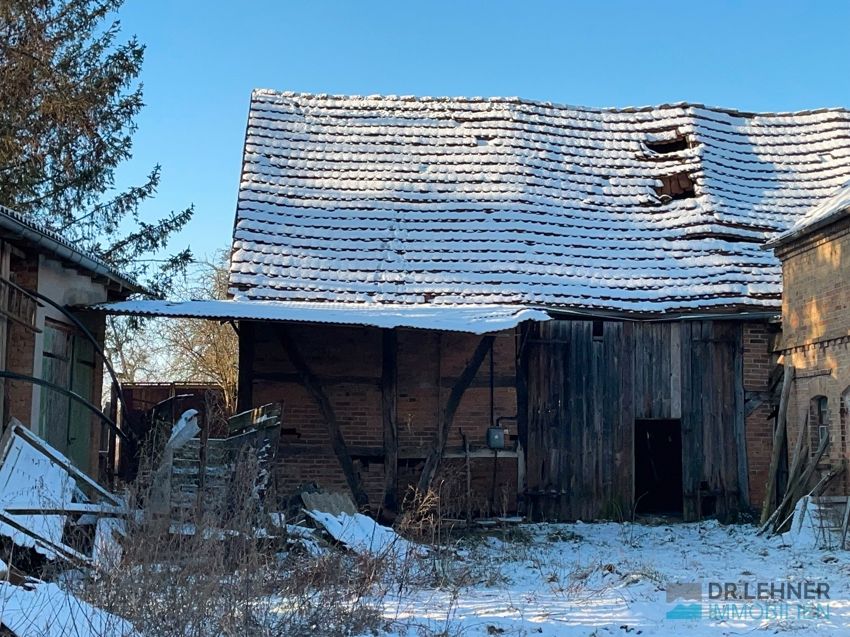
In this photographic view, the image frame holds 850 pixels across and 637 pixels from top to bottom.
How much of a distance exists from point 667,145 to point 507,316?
769 cm

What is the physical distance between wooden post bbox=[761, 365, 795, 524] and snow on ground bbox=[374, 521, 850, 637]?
3.65ft

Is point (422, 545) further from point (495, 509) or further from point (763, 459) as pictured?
point (763, 459)

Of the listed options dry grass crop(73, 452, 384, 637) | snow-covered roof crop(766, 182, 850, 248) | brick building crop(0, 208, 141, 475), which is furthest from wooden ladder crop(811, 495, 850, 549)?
brick building crop(0, 208, 141, 475)

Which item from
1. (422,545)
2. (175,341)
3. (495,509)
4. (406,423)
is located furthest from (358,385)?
(175,341)

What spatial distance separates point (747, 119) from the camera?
61.5 feet

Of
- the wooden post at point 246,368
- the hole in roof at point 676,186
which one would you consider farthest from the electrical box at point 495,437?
the hole in roof at point 676,186

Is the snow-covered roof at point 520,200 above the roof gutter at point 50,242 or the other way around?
above

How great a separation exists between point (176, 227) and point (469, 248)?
8.84m

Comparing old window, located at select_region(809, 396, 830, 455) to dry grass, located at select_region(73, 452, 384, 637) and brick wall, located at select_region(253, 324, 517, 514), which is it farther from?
dry grass, located at select_region(73, 452, 384, 637)

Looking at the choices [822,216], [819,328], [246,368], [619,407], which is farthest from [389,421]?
[822,216]

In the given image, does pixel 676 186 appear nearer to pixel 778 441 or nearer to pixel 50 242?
pixel 778 441

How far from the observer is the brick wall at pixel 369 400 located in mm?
13180

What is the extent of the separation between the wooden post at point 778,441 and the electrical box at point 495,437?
3641mm

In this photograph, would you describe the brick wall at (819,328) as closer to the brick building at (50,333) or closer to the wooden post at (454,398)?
the wooden post at (454,398)
